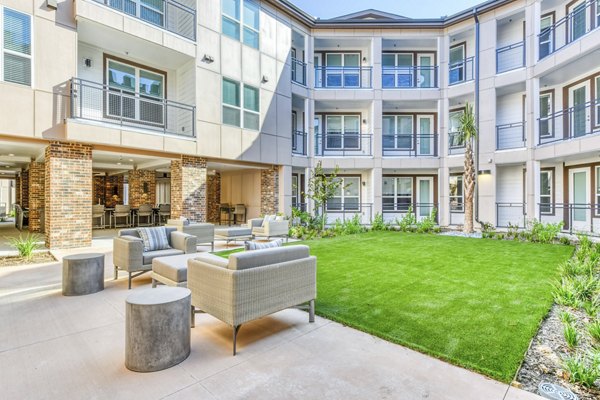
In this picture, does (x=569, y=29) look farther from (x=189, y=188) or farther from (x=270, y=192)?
(x=189, y=188)

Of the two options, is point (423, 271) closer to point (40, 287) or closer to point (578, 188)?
point (40, 287)

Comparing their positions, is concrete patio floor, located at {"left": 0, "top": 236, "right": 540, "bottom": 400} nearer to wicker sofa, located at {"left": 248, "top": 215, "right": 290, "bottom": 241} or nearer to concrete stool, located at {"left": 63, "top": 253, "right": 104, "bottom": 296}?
concrete stool, located at {"left": 63, "top": 253, "right": 104, "bottom": 296}

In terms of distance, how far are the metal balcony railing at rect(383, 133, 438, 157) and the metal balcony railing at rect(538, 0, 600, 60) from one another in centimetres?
558

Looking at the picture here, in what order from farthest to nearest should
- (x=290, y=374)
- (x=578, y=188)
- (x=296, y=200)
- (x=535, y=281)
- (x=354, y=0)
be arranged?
(x=354, y=0) → (x=296, y=200) → (x=578, y=188) → (x=535, y=281) → (x=290, y=374)

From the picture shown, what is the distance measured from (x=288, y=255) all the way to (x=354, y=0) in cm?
2592

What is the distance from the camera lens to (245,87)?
12.6m

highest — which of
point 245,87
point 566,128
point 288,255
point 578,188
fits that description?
point 245,87

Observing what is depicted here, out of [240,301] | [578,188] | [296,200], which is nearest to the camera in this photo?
[240,301]

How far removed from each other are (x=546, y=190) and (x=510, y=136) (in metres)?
2.70

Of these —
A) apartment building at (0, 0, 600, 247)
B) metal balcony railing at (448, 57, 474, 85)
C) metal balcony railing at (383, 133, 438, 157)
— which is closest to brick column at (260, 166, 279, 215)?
apartment building at (0, 0, 600, 247)

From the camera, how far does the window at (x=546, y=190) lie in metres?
13.2

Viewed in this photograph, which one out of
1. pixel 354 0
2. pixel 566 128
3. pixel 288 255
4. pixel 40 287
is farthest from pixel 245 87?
pixel 354 0

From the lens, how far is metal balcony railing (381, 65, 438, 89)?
16.2 m

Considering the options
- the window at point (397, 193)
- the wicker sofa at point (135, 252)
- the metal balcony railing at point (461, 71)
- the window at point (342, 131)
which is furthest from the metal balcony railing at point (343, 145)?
the wicker sofa at point (135, 252)
